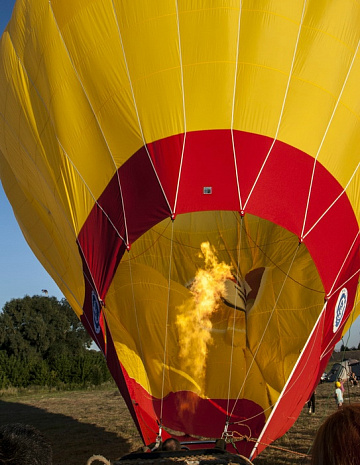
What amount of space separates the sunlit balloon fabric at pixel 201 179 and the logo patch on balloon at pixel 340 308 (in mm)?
26

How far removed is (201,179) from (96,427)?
5673 millimetres

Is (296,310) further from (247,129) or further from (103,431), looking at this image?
(103,431)

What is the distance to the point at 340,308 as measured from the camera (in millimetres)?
4488

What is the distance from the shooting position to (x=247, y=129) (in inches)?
160

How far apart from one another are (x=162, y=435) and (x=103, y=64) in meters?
3.35

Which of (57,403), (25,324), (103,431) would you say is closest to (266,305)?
(103,431)

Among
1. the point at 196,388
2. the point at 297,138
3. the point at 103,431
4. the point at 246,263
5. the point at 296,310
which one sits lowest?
the point at 103,431

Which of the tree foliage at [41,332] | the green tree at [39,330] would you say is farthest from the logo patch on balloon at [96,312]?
the green tree at [39,330]

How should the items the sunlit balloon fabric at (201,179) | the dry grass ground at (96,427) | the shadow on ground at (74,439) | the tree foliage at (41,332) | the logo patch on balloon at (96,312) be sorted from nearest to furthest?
the sunlit balloon fabric at (201,179)
the logo patch on balloon at (96,312)
the dry grass ground at (96,427)
the shadow on ground at (74,439)
the tree foliage at (41,332)

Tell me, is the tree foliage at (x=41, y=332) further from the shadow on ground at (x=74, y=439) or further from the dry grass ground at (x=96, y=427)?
the shadow on ground at (x=74, y=439)

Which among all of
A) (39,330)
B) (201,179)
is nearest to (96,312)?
(201,179)

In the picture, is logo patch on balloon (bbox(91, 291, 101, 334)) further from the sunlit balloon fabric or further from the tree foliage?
the tree foliage

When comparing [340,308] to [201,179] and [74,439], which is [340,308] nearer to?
[201,179]

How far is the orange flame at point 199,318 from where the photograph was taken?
489cm
